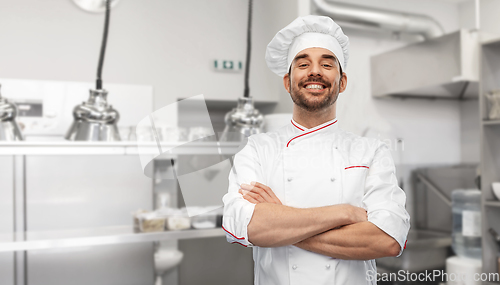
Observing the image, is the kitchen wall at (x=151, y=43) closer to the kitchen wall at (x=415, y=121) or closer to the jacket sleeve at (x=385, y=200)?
the kitchen wall at (x=415, y=121)

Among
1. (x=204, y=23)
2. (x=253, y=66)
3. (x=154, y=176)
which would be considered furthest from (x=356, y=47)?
(x=154, y=176)

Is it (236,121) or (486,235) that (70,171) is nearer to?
(236,121)

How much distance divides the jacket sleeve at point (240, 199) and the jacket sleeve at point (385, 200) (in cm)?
28

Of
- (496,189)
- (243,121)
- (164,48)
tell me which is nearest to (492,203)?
(496,189)

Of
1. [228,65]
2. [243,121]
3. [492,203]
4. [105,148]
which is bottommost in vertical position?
[492,203]

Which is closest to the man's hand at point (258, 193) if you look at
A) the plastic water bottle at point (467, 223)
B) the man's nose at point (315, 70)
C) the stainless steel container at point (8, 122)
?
the man's nose at point (315, 70)

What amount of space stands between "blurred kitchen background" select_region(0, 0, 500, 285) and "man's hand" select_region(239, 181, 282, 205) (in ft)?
2.80

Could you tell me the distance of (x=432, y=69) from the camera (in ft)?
7.07

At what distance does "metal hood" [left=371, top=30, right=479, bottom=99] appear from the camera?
2088mm

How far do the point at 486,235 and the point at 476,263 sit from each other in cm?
16

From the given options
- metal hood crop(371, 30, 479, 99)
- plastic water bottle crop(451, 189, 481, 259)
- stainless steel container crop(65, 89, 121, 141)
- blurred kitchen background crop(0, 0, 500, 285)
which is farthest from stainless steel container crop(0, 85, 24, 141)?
plastic water bottle crop(451, 189, 481, 259)

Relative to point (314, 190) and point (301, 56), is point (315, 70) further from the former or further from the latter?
point (314, 190)

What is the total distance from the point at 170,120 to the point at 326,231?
5.17 feet

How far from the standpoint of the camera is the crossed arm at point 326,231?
944 mm
